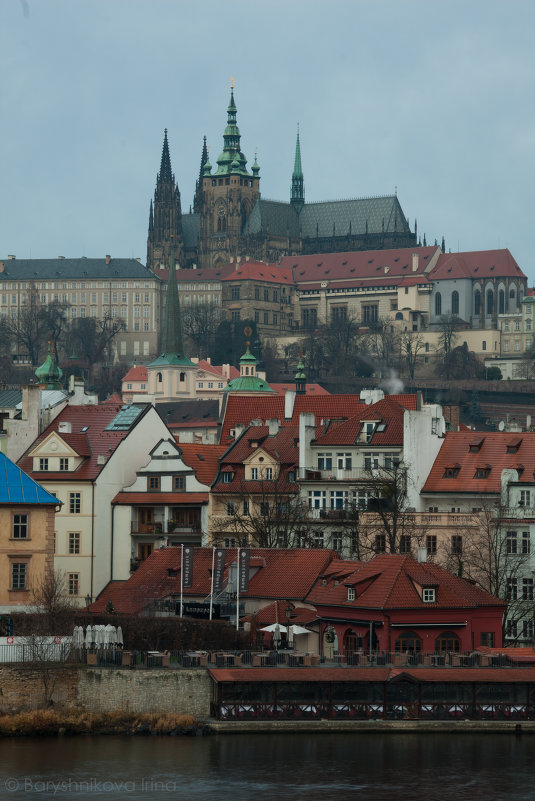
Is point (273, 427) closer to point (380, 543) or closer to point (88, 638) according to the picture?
point (380, 543)

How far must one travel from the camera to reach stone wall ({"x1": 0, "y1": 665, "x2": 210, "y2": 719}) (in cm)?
5850

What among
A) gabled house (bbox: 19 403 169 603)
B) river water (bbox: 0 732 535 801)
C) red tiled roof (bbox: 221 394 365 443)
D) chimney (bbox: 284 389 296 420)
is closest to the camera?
river water (bbox: 0 732 535 801)

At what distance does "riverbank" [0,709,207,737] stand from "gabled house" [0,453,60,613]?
9.44 m

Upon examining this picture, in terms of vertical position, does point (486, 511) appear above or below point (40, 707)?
above

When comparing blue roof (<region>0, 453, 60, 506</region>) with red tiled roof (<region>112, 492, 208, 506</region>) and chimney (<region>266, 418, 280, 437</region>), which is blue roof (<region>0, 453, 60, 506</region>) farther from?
chimney (<region>266, 418, 280, 437</region>)

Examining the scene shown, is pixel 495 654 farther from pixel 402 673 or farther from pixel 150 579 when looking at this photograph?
pixel 150 579

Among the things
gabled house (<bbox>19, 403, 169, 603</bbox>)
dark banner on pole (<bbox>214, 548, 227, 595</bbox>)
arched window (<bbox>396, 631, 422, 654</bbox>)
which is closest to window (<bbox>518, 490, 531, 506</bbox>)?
arched window (<bbox>396, 631, 422, 654</bbox>)

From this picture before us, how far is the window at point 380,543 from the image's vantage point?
73.0 m

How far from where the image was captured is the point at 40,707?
58562 millimetres

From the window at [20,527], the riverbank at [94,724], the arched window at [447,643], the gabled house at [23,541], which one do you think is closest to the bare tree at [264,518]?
the gabled house at [23,541]

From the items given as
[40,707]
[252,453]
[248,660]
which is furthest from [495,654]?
[252,453]

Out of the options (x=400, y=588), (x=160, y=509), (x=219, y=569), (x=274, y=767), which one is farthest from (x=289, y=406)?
(x=274, y=767)

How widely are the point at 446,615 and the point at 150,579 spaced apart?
12834mm

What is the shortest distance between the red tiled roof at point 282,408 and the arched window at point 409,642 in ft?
71.5
